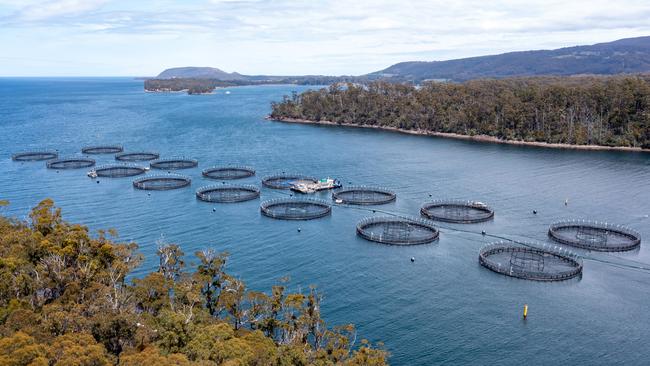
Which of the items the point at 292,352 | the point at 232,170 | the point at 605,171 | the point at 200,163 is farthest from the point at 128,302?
the point at 605,171

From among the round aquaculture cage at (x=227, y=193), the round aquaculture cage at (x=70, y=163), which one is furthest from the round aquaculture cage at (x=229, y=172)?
the round aquaculture cage at (x=70, y=163)

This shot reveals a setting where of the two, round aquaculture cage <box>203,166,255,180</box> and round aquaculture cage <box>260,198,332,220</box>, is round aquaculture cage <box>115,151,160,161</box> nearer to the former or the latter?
round aquaculture cage <box>203,166,255,180</box>

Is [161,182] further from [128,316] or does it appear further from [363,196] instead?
[128,316]

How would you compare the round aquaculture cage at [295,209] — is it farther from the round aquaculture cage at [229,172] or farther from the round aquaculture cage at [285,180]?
the round aquaculture cage at [229,172]

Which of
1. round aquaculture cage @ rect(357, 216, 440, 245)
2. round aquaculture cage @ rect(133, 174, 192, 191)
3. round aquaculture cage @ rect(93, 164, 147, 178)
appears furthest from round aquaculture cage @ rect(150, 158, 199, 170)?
round aquaculture cage @ rect(357, 216, 440, 245)

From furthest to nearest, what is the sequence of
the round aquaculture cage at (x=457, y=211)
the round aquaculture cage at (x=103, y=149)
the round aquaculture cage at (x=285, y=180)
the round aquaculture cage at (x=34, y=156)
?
1. the round aquaculture cage at (x=103, y=149)
2. the round aquaculture cage at (x=34, y=156)
3. the round aquaculture cage at (x=285, y=180)
4. the round aquaculture cage at (x=457, y=211)

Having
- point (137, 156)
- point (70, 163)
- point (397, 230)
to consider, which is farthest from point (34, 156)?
point (397, 230)

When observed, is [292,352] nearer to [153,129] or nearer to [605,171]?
[605,171]
